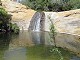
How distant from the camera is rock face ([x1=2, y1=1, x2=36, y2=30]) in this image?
3067 centimetres

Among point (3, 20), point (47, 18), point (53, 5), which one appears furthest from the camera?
point (53, 5)

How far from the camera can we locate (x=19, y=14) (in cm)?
3144

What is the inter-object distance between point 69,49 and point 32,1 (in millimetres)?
21433

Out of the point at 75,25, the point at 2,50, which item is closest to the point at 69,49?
the point at 2,50

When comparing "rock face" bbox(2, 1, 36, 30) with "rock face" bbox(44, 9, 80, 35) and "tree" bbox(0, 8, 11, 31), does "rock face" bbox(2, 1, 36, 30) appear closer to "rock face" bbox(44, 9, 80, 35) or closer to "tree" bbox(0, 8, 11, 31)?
"tree" bbox(0, 8, 11, 31)

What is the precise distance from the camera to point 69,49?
1798cm

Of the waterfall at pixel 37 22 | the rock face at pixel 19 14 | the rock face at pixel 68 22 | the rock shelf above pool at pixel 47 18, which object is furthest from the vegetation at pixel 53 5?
the rock face at pixel 68 22

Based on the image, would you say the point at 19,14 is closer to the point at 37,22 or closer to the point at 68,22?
the point at 37,22

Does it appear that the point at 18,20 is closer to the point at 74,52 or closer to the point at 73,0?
the point at 73,0

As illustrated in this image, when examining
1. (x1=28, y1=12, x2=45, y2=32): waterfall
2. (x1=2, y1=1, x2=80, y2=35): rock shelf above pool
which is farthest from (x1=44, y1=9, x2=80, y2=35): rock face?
(x1=28, y1=12, x2=45, y2=32): waterfall

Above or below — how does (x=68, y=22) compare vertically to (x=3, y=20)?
below

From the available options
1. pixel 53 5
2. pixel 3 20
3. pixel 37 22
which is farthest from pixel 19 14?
pixel 53 5

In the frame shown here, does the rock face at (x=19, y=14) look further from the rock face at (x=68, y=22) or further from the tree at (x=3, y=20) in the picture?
→ the rock face at (x=68, y=22)

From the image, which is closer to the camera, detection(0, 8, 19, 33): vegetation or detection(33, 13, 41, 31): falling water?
detection(0, 8, 19, 33): vegetation
